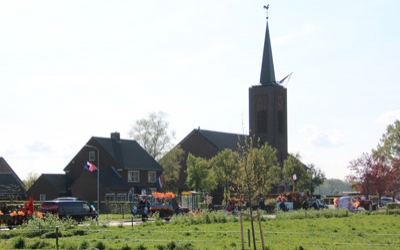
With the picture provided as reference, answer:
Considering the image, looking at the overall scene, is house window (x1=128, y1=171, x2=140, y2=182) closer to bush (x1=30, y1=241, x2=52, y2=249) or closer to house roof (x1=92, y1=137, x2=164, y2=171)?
house roof (x1=92, y1=137, x2=164, y2=171)

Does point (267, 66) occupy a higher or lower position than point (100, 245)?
higher

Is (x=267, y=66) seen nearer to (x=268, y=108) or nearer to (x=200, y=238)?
(x=268, y=108)

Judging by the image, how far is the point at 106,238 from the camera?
1028 inches

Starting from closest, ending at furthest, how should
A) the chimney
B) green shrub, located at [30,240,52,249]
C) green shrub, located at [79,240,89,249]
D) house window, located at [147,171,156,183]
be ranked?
green shrub, located at [79,240,89,249]
green shrub, located at [30,240,52,249]
the chimney
house window, located at [147,171,156,183]

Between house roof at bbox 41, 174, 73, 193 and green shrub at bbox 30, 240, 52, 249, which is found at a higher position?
house roof at bbox 41, 174, 73, 193

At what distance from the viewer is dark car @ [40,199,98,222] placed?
42.2m

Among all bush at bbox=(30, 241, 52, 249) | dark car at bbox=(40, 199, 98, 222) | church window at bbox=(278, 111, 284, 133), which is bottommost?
bush at bbox=(30, 241, 52, 249)

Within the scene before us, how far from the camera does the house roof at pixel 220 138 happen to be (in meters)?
97.4

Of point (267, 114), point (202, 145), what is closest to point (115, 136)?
point (202, 145)

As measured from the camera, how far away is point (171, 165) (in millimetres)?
95750

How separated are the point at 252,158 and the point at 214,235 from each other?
3861mm

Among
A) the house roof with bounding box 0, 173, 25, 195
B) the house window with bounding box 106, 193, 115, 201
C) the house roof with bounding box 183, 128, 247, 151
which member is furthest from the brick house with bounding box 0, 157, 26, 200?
the house roof with bounding box 183, 128, 247, 151

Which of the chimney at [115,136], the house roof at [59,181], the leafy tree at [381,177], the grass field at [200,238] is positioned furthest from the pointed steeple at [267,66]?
the grass field at [200,238]

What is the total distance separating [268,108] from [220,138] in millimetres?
10710
